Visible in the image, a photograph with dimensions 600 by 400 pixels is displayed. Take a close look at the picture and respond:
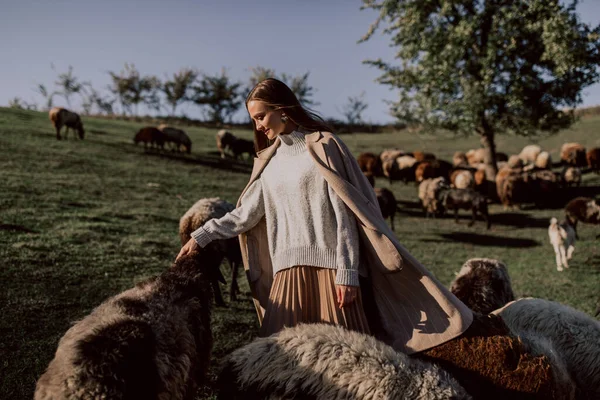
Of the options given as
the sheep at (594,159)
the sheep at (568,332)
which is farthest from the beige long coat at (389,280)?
the sheep at (594,159)

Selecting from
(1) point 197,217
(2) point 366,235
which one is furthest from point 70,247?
(2) point 366,235

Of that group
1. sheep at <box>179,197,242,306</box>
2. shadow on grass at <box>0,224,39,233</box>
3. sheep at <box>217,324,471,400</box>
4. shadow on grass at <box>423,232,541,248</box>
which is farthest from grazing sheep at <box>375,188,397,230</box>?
sheep at <box>217,324,471,400</box>

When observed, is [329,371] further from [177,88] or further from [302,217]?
[177,88]

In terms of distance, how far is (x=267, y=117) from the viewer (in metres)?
2.91

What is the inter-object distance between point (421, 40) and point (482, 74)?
9.40 ft

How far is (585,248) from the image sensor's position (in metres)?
11.5

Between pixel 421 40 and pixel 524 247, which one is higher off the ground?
pixel 421 40

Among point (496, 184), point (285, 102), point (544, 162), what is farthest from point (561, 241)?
point (544, 162)

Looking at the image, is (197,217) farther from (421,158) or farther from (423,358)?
(421,158)

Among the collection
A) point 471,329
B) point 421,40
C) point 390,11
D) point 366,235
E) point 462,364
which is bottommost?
point 462,364

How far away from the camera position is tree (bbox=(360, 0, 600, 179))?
54.1 ft

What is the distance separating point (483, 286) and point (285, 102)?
3123mm

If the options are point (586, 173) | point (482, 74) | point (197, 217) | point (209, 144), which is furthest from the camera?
point (209, 144)

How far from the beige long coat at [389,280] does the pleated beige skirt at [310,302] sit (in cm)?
16
